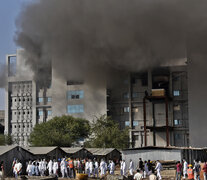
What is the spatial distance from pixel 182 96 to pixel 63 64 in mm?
27981

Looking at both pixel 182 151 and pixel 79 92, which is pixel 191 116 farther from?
pixel 182 151

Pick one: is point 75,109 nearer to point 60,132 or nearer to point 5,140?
point 60,132

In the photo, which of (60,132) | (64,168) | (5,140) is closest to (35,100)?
(5,140)

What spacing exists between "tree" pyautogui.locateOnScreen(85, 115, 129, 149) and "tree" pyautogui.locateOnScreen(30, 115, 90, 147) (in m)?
2.67

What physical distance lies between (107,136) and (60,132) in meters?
9.60

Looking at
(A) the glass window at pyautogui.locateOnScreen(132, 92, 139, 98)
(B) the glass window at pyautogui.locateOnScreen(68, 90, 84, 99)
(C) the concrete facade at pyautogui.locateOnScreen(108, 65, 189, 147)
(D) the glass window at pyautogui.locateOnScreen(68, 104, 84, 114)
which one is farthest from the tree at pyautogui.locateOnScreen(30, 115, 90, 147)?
(A) the glass window at pyautogui.locateOnScreen(132, 92, 139, 98)

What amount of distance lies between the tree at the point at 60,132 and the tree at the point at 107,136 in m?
2.67

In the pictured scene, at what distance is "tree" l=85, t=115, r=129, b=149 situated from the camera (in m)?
86.2

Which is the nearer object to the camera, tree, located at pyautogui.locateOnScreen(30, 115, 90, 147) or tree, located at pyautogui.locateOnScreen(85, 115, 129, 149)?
tree, located at pyautogui.locateOnScreen(30, 115, 90, 147)

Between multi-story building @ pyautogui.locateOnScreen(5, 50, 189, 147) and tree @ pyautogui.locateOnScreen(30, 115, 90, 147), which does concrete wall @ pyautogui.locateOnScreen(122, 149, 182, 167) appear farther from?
multi-story building @ pyautogui.locateOnScreen(5, 50, 189, 147)

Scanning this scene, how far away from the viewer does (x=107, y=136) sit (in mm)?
86750

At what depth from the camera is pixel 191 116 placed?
89625 mm

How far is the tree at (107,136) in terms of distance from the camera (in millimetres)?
86250

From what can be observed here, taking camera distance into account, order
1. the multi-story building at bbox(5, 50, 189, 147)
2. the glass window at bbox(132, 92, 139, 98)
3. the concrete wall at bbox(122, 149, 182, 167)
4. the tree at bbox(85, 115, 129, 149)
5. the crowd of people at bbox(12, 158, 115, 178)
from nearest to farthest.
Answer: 1. the crowd of people at bbox(12, 158, 115, 178)
2. the concrete wall at bbox(122, 149, 182, 167)
3. the tree at bbox(85, 115, 129, 149)
4. the multi-story building at bbox(5, 50, 189, 147)
5. the glass window at bbox(132, 92, 139, 98)
